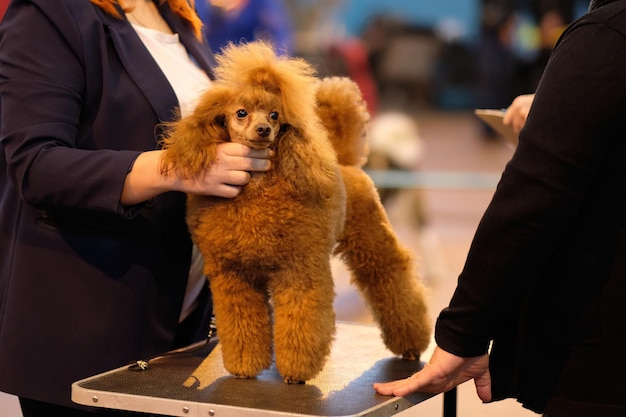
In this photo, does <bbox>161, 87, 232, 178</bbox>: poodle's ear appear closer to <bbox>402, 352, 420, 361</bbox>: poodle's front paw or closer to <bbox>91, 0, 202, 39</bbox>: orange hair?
<bbox>91, 0, 202, 39</bbox>: orange hair

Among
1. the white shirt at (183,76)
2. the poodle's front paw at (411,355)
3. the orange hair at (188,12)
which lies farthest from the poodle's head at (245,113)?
the poodle's front paw at (411,355)

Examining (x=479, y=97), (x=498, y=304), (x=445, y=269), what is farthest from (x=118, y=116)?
(x=479, y=97)

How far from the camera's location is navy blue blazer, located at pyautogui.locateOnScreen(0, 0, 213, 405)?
110 centimetres

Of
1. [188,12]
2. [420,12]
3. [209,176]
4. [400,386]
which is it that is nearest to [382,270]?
[400,386]

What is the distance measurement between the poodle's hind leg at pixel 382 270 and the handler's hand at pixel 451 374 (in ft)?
0.86

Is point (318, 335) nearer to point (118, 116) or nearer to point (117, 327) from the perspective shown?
point (117, 327)

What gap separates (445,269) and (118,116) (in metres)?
3.29

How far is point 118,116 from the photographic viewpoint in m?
1.18

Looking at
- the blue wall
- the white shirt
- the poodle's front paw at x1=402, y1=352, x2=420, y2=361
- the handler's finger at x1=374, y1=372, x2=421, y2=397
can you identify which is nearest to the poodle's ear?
the white shirt

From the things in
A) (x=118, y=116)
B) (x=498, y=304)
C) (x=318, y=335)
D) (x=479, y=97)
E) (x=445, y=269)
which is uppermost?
(x=118, y=116)

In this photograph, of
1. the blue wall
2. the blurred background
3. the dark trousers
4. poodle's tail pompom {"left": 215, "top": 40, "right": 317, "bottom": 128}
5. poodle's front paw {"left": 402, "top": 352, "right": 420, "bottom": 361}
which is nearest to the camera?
poodle's tail pompom {"left": 215, "top": 40, "right": 317, "bottom": 128}

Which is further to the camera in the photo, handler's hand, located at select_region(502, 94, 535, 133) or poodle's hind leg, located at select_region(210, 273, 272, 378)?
handler's hand, located at select_region(502, 94, 535, 133)

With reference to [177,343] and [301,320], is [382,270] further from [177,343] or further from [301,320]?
[177,343]

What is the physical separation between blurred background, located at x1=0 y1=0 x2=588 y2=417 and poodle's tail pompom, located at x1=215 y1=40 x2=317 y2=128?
3.32 m
